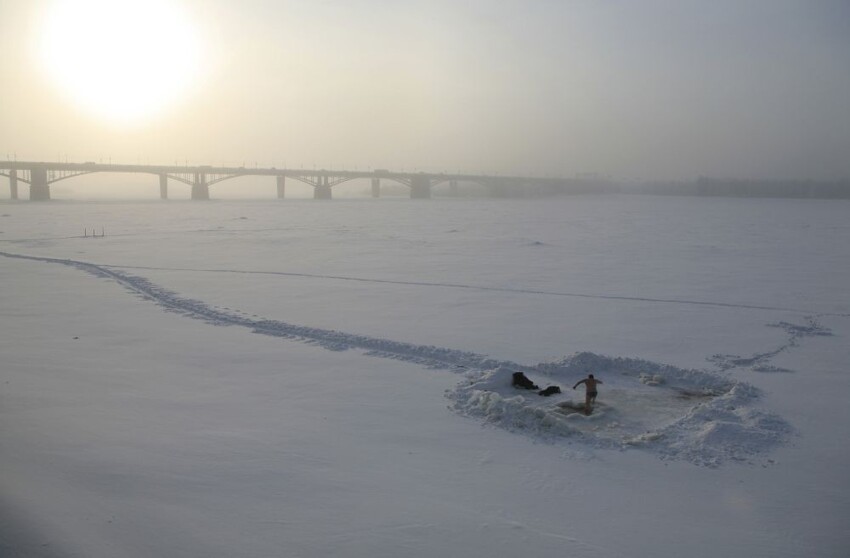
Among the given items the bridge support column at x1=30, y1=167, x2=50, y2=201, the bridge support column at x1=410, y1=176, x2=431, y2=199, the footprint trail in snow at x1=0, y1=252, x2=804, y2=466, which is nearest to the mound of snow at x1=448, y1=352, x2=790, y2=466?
the footprint trail in snow at x1=0, y1=252, x2=804, y2=466

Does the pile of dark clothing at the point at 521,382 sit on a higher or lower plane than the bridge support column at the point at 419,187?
lower

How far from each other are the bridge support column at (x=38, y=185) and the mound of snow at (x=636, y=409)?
292 ft

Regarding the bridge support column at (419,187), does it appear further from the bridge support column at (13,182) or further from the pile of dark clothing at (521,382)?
the pile of dark clothing at (521,382)

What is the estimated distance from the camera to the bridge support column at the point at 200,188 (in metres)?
96.9

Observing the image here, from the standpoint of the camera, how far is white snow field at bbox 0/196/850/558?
4.81 metres

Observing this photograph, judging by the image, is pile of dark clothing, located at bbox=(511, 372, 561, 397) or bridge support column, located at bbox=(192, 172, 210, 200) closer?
pile of dark clothing, located at bbox=(511, 372, 561, 397)

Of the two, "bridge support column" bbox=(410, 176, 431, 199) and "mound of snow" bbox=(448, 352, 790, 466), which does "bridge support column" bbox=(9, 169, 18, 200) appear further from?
"mound of snow" bbox=(448, 352, 790, 466)

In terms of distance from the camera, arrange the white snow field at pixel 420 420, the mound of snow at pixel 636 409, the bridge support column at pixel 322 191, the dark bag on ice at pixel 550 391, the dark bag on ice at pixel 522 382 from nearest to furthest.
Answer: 1. the white snow field at pixel 420 420
2. the mound of snow at pixel 636 409
3. the dark bag on ice at pixel 550 391
4. the dark bag on ice at pixel 522 382
5. the bridge support column at pixel 322 191

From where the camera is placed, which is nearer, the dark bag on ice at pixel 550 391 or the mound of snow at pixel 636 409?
the mound of snow at pixel 636 409

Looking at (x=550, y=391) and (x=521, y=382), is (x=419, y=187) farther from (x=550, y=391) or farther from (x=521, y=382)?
(x=550, y=391)

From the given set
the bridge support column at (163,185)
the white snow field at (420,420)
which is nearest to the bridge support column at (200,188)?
the bridge support column at (163,185)

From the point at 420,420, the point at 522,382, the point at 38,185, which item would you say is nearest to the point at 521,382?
the point at 522,382

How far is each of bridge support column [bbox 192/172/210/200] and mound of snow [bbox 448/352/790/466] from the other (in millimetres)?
95461

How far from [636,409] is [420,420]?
8.89ft
